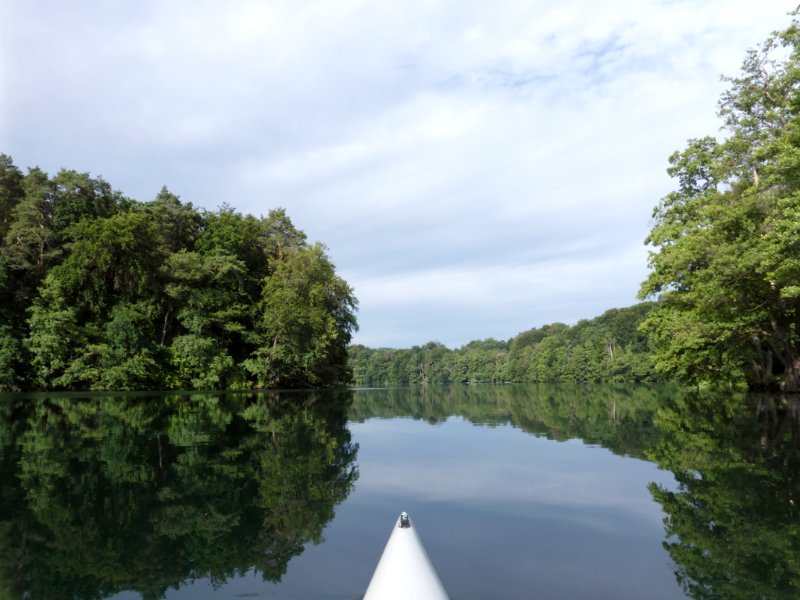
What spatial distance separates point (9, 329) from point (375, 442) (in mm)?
31171

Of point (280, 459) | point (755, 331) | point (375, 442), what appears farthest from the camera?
point (755, 331)

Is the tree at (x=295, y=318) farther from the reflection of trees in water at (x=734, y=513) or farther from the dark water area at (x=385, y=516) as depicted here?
the reflection of trees in water at (x=734, y=513)

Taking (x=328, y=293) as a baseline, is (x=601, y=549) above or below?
below

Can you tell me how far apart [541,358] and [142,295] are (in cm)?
8857

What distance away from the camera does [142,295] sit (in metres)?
37.2

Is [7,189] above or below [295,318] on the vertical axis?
above

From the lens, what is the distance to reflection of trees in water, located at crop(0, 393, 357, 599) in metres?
3.87

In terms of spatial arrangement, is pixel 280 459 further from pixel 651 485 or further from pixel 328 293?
pixel 328 293

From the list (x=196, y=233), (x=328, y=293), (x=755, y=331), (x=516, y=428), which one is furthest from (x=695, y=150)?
(x=196, y=233)

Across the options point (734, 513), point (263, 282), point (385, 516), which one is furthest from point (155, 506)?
point (263, 282)

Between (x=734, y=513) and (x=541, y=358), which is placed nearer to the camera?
(x=734, y=513)

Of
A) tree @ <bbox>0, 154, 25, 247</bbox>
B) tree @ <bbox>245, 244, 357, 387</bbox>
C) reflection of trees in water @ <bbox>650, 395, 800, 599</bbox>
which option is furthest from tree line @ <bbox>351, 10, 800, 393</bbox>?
tree @ <bbox>0, 154, 25, 247</bbox>

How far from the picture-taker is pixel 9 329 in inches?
1254

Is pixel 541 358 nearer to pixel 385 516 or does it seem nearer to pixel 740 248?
pixel 740 248
